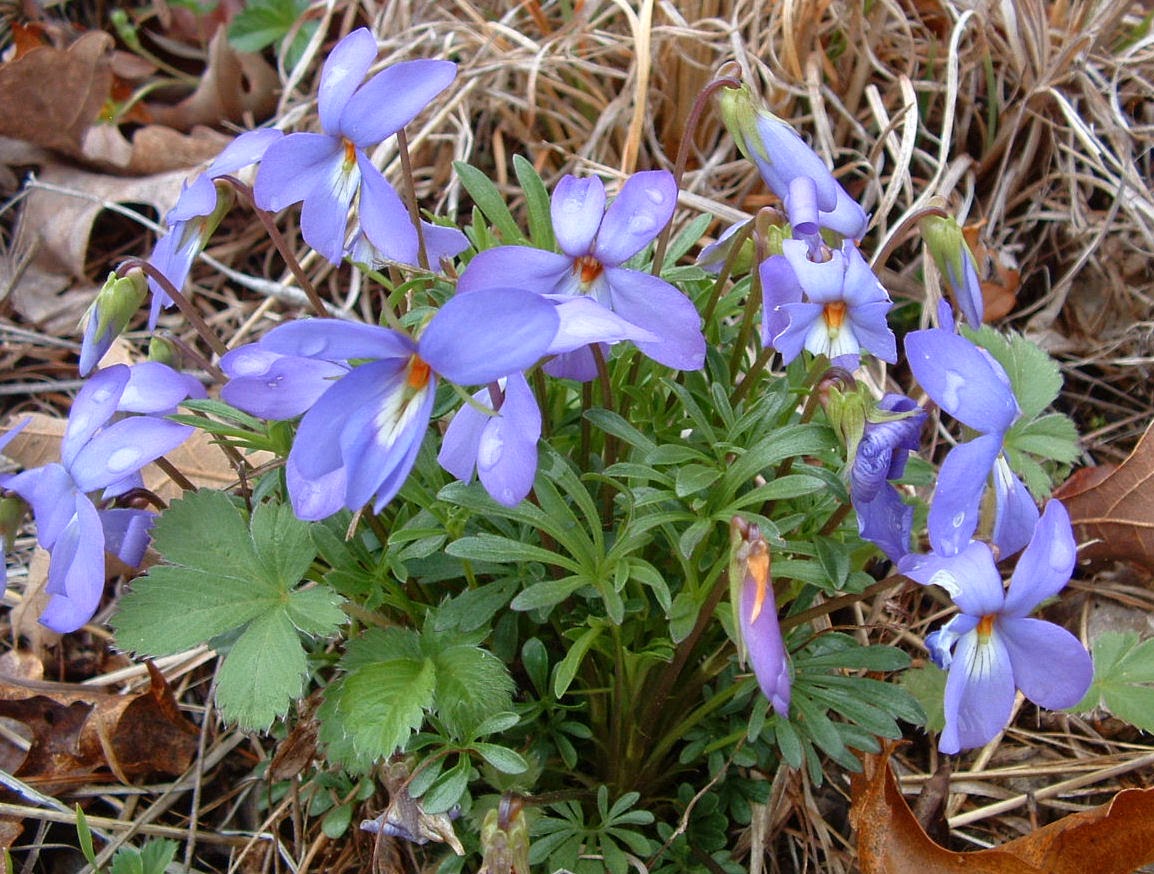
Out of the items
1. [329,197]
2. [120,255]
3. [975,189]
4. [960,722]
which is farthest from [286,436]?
[975,189]

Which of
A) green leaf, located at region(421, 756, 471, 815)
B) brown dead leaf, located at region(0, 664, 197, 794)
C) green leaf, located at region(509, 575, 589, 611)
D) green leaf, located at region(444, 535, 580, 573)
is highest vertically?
green leaf, located at region(444, 535, 580, 573)

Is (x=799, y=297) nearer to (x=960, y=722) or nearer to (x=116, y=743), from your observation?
(x=960, y=722)

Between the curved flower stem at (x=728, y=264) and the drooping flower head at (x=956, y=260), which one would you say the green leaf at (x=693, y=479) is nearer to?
the curved flower stem at (x=728, y=264)

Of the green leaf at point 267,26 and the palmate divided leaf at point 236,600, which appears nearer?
the palmate divided leaf at point 236,600

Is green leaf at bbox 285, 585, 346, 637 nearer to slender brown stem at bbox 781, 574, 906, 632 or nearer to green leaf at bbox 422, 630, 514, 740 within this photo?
green leaf at bbox 422, 630, 514, 740

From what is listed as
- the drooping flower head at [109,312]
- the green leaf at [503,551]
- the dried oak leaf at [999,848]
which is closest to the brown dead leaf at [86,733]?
the drooping flower head at [109,312]

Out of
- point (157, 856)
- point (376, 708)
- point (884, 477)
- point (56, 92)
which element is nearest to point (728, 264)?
point (884, 477)

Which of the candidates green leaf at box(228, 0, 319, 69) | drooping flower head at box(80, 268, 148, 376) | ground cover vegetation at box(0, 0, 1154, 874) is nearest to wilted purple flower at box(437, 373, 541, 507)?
ground cover vegetation at box(0, 0, 1154, 874)
